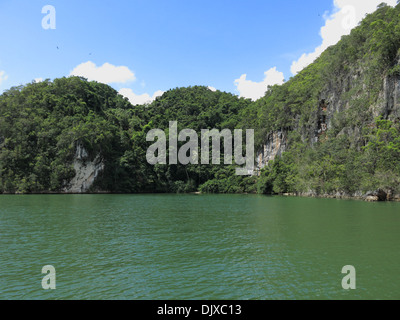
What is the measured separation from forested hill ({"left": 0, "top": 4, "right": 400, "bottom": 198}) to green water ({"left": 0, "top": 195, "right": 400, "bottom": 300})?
74.0 feet

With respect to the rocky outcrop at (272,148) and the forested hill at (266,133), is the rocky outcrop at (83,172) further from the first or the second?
the rocky outcrop at (272,148)

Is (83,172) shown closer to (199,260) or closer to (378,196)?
(378,196)

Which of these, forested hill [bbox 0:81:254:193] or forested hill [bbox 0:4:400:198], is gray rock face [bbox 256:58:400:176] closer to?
forested hill [bbox 0:4:400:198]

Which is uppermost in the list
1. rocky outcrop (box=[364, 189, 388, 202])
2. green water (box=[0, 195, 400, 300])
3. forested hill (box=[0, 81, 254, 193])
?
forested hill (box=[0, 81, 254, 193])

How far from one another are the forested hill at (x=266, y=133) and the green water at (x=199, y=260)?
22.5 metres

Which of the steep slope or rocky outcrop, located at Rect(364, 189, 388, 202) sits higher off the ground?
the steep slope

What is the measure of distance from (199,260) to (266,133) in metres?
59.7

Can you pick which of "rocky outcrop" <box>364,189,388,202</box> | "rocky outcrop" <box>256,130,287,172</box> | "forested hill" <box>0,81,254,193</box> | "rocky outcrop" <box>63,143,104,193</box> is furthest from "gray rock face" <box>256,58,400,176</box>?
"rocky outcrop" <box>63,143,104,193</box>

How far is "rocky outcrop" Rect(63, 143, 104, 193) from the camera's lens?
59594 millimetres

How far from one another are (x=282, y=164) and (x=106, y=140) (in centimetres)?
3706

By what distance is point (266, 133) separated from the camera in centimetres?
6712
